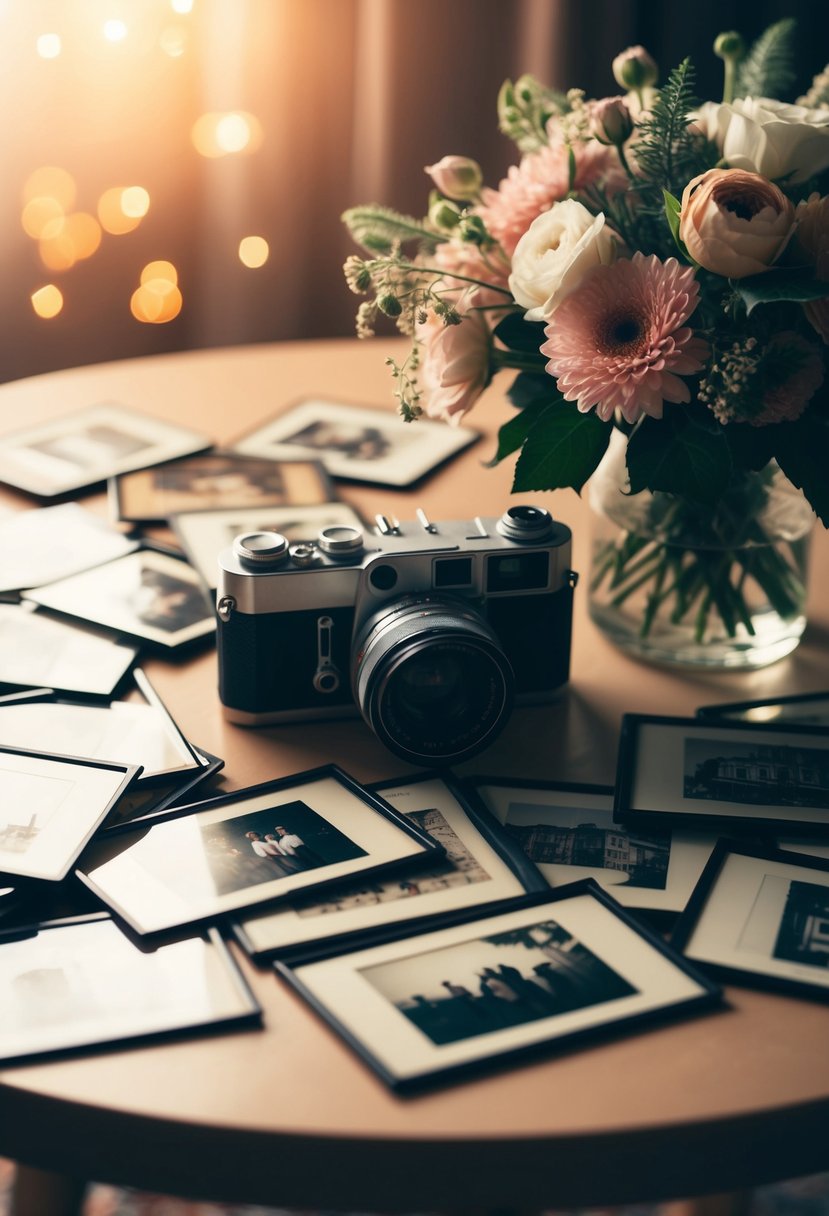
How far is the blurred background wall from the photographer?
1888mm

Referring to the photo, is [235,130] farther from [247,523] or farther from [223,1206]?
[223,1206]

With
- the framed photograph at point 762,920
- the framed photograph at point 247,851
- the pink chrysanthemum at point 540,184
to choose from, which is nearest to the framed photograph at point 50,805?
the framed photograph at point 247,851

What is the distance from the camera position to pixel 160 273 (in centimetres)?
208

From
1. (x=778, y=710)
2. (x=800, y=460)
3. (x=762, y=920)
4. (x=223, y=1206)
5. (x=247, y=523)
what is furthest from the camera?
(x=223, y=1206)

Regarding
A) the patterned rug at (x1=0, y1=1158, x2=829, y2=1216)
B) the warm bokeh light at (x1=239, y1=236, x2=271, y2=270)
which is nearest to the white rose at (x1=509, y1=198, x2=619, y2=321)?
the patterned rug at (x1=0, y1=1158, x2=829, y2=1216)

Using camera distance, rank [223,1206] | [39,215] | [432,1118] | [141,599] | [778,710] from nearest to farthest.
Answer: [432,1118]
[778,710]
[141,599]
[223,1206]
[39,215]

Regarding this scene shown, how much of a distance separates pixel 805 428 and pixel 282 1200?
57 cm

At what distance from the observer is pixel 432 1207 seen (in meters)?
0.63

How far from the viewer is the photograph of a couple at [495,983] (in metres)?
0.68

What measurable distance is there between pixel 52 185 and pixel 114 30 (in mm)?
235

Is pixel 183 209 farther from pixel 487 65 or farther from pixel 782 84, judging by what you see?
pixel 782 84

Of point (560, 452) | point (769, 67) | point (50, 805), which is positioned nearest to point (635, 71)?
point (769, 67)

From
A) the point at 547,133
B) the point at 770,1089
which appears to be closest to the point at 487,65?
the point at 547,133

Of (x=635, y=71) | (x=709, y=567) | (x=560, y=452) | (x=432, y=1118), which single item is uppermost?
(x=635, y=71)
